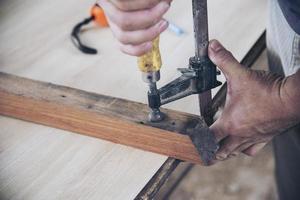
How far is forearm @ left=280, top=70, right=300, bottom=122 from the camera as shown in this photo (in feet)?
2.67

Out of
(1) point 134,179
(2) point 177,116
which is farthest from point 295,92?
(1) point 134,179

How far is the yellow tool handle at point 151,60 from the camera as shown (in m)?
0.75

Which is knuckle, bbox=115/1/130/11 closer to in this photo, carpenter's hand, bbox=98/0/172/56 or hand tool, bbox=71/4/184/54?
carpenter's hand, bbox=98/0/172/56

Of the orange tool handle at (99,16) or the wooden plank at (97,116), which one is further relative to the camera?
the orange tool handle at (99,16)

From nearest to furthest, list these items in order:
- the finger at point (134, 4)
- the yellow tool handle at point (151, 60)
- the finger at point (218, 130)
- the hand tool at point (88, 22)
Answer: the finger at point (134, 4) < the yellow tool handle at point (151, 60) < the finger at point (218, 130) < the hand tool at point (88, 22)

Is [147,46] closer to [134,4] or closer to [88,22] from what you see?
[134,4]

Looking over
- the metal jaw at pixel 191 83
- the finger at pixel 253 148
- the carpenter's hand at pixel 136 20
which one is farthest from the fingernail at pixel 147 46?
the finger at pixel 253 148

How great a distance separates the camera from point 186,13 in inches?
47.8

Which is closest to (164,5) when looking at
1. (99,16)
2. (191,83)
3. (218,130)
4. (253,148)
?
(191,83)

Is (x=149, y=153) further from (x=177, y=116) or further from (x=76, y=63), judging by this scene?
(x=76, y=63)

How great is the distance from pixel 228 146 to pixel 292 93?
0.16 metres

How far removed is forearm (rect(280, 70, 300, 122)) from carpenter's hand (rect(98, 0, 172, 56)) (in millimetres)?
266

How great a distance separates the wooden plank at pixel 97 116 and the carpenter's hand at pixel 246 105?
79 mm

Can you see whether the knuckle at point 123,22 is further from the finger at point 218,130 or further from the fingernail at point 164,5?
the finger at point 218,130
